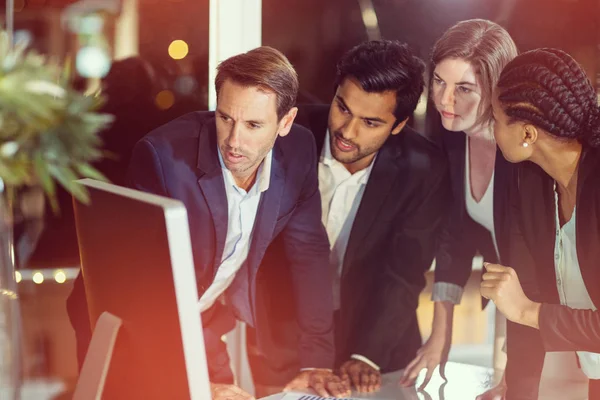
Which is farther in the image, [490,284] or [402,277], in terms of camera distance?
[402,277]

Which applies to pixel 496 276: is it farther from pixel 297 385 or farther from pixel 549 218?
pixel 297 385

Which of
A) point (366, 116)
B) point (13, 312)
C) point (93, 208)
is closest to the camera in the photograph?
point (93, 208)

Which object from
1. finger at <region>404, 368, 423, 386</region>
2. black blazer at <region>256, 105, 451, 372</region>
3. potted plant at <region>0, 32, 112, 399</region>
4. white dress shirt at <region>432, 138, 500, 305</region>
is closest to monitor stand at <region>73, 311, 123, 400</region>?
potted plant at <region>0, 32, 112, 399</region>

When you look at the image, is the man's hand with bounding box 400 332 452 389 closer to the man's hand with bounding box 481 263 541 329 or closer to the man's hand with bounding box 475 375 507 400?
the man's hand with bounding box 475 375 507 400

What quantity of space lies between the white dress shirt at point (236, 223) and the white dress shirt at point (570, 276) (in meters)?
0.88

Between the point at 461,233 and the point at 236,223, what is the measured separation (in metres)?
0.74

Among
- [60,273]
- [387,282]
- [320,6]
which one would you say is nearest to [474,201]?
[387,282]

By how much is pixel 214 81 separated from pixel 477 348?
1239 millimetres

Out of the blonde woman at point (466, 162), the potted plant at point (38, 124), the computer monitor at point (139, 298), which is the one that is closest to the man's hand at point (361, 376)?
the blonde woman at point (466, 162)

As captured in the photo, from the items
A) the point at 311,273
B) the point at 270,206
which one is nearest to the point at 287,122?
the point at 270,206

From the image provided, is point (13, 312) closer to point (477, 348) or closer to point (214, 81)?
point (214, 81)

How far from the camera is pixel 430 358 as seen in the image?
7.85ft

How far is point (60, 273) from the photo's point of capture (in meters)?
2.27

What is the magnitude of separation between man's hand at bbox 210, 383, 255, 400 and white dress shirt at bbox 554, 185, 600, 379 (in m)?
0.99
